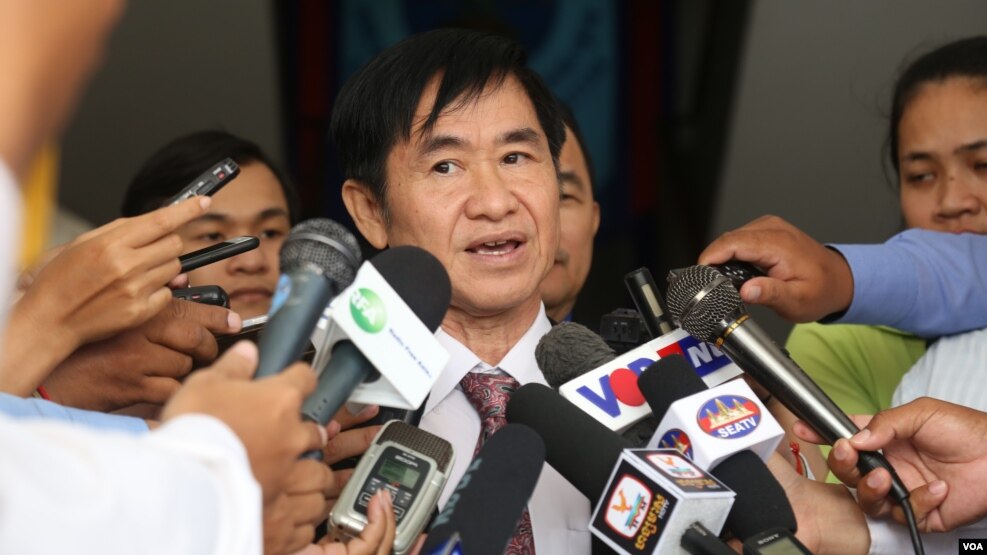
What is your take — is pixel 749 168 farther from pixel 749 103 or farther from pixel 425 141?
pixel 425 141

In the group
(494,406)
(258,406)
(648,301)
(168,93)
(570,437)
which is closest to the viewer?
(258,406)

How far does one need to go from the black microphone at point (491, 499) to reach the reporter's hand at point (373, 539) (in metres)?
0.09

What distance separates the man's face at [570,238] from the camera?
8.68 ft

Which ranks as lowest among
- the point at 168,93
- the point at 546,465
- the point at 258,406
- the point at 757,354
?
the point at 168,93

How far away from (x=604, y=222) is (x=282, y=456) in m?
3.62

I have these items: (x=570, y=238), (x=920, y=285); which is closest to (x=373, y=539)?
(x=920, y=285)

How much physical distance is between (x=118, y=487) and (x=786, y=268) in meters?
1.22

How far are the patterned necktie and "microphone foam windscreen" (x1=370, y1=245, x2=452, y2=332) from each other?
440 mm

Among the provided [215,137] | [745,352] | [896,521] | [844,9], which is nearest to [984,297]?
[896,521]

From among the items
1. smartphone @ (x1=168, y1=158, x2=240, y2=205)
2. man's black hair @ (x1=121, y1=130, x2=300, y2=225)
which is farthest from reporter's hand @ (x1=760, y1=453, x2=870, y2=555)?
Answer: man's black hair @ (x1=121, y1=130, x2=300, y2=225)

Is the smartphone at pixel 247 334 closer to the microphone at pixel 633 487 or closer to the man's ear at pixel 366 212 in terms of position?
the man's ear at pixel 366 212

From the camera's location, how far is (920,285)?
1.99m

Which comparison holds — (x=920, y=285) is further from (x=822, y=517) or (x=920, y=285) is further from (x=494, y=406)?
(x=494, y=406)

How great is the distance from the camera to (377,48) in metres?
4.48
